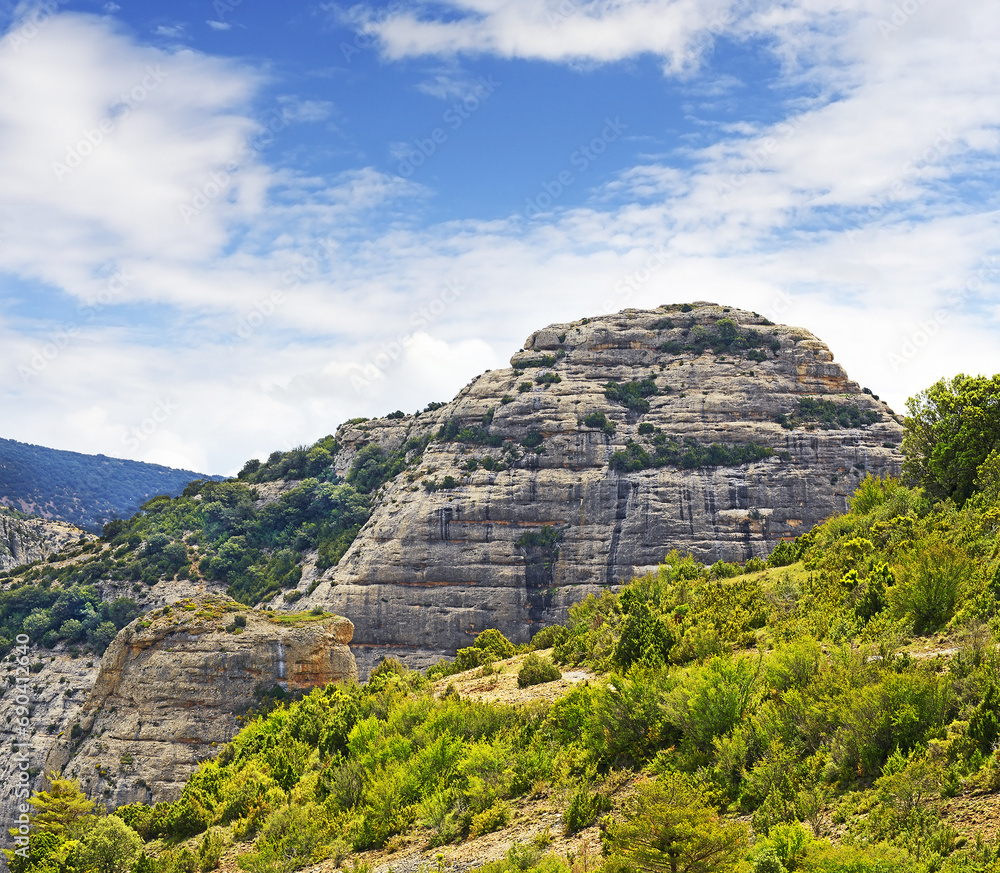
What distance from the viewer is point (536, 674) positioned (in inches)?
1067

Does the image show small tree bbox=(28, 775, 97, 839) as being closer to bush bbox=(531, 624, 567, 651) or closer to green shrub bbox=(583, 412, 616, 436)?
bush bbox=(531, 624, 567, 651)

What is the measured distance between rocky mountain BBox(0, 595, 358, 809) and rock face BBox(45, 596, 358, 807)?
47 mm

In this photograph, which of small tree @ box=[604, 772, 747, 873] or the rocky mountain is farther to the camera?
the rocky mountain

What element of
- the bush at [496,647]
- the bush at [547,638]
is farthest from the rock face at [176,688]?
the bush at [547,638]

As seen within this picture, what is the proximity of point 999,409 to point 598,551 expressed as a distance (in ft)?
154

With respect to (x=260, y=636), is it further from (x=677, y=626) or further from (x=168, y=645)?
(x=677, y=626)

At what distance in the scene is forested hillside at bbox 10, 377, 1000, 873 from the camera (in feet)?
41.8

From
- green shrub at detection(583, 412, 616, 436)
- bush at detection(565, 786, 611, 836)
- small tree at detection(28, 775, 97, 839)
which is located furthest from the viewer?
green shrub at detection(583, 412, 616, 436)

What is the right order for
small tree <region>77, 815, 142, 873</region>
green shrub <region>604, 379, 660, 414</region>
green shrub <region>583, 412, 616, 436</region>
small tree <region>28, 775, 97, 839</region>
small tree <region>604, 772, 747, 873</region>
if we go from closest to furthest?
small tree <region>604, 772, 747, 873</region> < small tree <region>77, 815, 142, 873</region> < small tree <region>28, 775, 97, 839</region> < green shrub <region>583, 412, 616, 436</region> < green shrub <region>604, 379, 660, 414</region>

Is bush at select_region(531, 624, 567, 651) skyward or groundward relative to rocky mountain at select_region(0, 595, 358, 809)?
skyward

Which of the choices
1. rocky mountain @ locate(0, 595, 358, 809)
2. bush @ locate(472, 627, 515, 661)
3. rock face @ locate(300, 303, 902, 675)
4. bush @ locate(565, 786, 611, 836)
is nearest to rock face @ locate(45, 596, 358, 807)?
rocky mountain @ locate(0, 595, 358, 809)

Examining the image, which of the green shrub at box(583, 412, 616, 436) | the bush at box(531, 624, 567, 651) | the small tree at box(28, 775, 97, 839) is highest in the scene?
the green shrub at box(583, 412, 616, 436)

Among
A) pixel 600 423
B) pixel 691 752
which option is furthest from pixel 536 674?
pixel 600 423

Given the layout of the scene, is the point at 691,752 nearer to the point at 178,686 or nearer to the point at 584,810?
the point at 584,810
